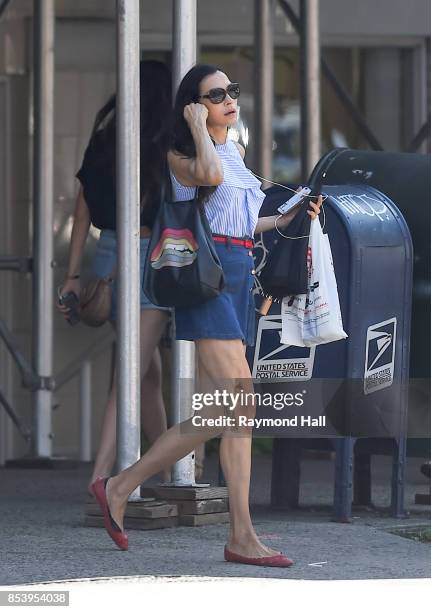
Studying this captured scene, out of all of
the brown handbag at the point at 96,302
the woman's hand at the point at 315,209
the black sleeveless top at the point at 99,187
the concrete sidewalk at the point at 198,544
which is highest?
the black sleeveless top at the point at 99,187

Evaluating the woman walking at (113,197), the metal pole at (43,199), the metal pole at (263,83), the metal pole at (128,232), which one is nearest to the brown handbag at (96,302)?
the woman walking at (113,197)

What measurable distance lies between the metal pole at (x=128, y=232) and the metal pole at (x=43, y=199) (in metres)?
2.77

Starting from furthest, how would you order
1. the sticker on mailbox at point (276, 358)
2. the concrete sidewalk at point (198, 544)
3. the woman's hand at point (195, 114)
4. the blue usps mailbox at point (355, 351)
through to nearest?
the sticker on mailbox at point (276, 358), the blue usps mailbox at point (355, 351), the woman's hand at point (195, 114), the concrete sidewalk at point (198, 544)

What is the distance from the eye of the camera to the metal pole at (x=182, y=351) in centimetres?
667

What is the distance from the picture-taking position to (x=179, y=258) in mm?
5492

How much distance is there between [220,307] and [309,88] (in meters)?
3.32

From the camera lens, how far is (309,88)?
8.60 metres

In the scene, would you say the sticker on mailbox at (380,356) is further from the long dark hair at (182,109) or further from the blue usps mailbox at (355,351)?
the long dark hair at (182,109)

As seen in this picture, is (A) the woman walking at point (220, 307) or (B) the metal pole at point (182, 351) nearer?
(A) the woman walking at point (220, 307)

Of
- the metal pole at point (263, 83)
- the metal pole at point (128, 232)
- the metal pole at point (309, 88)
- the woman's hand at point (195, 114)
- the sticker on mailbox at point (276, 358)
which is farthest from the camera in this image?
the metal pole at point (263, 83)

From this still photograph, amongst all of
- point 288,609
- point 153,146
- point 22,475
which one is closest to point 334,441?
point 153,146

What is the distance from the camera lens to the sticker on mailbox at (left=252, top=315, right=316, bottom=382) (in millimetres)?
6645

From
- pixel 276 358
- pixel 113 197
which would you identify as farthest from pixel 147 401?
pixel 113 197

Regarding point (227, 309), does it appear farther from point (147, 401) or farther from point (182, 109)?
point (147, 401)
